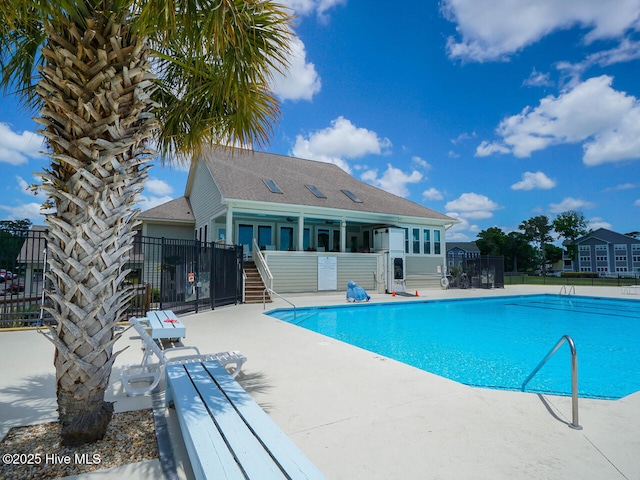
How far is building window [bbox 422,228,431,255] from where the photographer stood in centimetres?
2261

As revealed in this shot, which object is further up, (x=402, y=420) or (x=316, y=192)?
(x=316, y=192)

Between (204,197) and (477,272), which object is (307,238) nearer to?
(204,197)

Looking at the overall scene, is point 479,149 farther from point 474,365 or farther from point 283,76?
point 283,76

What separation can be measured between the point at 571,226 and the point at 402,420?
75.0 meters

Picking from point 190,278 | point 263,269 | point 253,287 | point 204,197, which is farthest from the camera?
point 204,197

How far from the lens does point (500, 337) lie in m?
9.76

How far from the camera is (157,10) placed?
2752 millimetres

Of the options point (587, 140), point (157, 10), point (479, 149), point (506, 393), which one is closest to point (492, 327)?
point (506, 393)

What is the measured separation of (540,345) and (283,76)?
8.89m

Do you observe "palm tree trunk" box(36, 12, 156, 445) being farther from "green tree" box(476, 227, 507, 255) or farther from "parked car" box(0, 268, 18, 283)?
"green tree" box(476, 227, 507, 255)

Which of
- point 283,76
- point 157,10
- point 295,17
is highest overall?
point 295,17

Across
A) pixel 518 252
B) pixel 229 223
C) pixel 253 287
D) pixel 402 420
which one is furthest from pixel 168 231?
pixel 518 252

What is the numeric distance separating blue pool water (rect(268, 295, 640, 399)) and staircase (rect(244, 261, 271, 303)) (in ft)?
7.39

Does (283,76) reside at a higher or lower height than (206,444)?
higher
